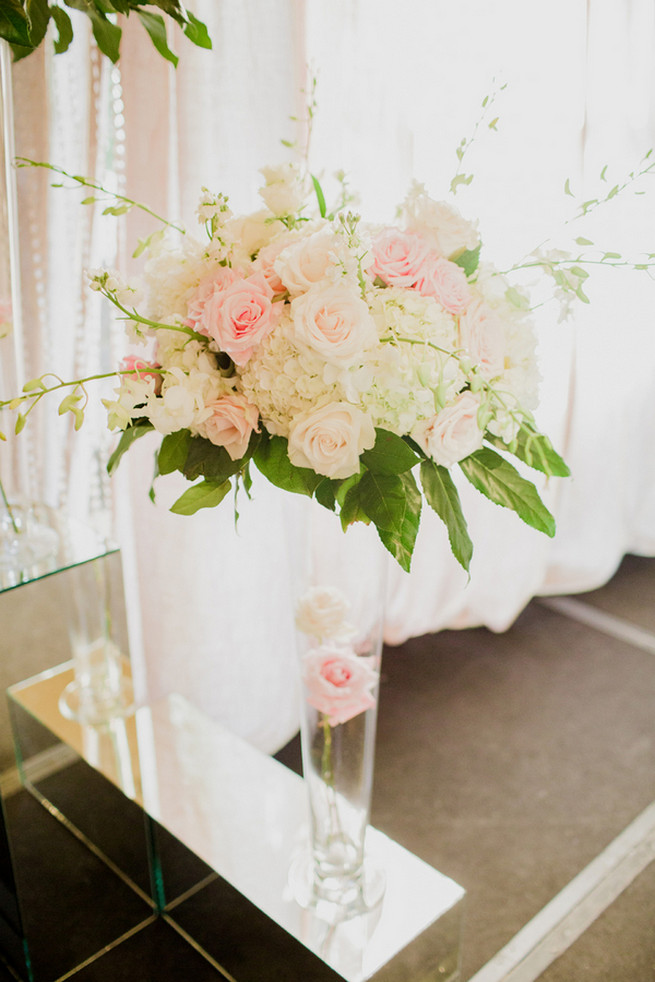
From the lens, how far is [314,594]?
108 centimetres

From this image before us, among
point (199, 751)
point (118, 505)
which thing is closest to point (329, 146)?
point (118, 505)

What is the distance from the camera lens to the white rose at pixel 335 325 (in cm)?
77

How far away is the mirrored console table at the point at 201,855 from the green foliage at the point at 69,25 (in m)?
1.17

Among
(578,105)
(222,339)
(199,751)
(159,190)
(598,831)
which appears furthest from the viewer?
(578,105)

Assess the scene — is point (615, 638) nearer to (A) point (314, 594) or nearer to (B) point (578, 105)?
(B) point (578, 105)

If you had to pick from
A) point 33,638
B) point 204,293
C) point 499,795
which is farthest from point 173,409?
point 499,795

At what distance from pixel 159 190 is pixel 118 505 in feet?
1.92

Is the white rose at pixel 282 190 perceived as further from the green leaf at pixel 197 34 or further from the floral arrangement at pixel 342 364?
the green leaf at pixel 197 34

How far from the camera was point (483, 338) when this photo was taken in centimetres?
86

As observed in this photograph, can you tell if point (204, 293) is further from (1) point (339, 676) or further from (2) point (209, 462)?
(1) point (339, 676)

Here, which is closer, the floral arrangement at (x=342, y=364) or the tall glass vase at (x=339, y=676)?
the floral arrangement at (x=342, y=364)

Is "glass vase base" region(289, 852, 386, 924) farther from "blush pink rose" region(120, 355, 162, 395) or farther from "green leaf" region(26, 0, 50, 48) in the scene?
"green leaf" region(26, 0, 50, 48)

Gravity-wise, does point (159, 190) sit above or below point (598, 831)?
above

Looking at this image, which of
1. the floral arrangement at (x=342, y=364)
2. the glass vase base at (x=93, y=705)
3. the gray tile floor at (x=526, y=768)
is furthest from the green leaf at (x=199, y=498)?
the gray tile floor at (x=526, y=768)
